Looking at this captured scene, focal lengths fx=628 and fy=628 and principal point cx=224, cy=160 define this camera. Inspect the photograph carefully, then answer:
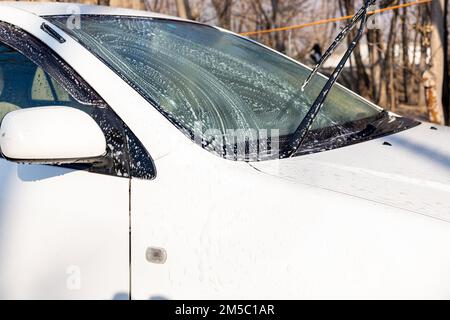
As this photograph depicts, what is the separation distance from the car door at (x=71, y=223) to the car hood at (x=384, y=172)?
403 mm

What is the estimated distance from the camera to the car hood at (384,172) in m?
1.63

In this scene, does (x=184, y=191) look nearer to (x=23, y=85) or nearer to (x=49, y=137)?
(x=49, y=137)

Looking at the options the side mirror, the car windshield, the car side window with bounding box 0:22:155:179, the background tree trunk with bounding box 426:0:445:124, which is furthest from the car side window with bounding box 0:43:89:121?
the background tree trunk with bounding box 426:0:445:124

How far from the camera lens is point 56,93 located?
2.13 metres

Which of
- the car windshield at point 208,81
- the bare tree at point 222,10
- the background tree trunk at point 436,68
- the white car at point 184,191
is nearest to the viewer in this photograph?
the white car at point 184,191

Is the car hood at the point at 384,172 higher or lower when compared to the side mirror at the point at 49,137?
lower

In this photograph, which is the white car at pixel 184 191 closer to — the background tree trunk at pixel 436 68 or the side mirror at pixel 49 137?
the side mirror at pixel 49 137

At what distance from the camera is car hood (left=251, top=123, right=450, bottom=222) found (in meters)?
1.63

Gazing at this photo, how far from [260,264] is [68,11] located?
1.27 metres

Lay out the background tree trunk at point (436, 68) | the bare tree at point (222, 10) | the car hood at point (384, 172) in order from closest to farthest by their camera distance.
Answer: the car hood at point (384, 172)
the background tree trunk at point (436, 68)
the bare tree at point (222, 10)

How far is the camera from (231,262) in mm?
1589

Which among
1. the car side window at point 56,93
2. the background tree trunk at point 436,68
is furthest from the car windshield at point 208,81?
the background tree trunk at point 436,68

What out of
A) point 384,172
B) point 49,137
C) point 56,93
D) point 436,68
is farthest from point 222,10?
point 49,137
